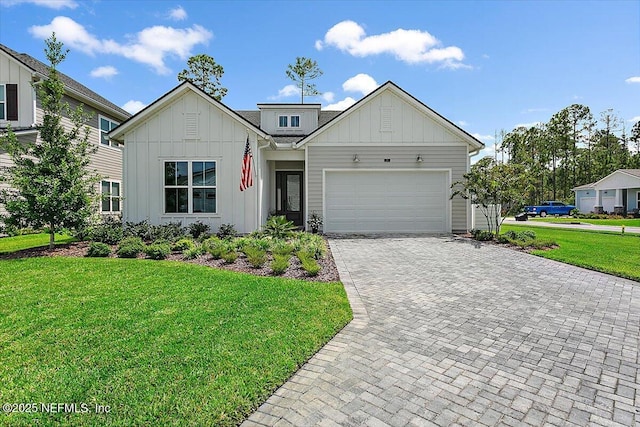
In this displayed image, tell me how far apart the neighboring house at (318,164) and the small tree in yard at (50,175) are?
2673mm

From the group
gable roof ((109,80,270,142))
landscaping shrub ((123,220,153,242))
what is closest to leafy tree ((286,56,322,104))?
gable roof ((109,80,270,142))

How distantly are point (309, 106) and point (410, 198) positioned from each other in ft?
27.4

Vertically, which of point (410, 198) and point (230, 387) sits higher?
point (410, 198)

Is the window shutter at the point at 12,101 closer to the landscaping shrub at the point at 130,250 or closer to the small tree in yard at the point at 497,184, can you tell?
the landscaping shrub at the point at 130,250

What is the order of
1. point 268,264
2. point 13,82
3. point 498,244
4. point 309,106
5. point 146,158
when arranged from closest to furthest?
point 268,264
point 498,244
point 146,158
point 13,82
point 309,106

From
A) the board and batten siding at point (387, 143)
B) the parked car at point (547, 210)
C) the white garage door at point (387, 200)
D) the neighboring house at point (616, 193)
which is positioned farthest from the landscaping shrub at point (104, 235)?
the neighboring house at point (616, 193)

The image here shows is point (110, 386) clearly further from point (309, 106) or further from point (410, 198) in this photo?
point (309, 106)

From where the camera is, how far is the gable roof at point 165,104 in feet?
40.2

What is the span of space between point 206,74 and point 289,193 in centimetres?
2001

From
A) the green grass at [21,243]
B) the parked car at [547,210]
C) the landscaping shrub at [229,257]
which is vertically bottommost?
the landscaping shrub at [229,257]

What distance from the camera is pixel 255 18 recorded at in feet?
40.1

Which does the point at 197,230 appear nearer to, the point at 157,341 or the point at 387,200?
the point at 387,200

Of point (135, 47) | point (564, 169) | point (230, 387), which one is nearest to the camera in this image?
point (230, 387)

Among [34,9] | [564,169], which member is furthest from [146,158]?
[564,169]
